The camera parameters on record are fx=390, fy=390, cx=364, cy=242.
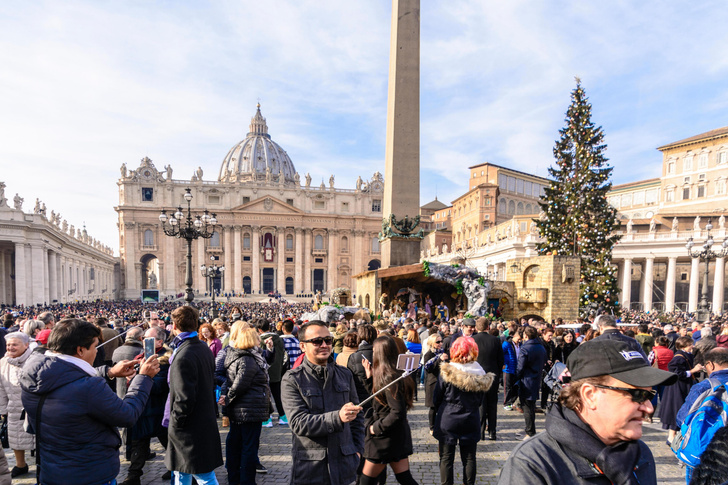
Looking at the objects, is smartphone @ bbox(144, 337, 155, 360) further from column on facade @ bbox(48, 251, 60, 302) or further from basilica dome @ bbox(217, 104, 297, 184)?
basilica dome @ bbox(217, 104, 297, 184)

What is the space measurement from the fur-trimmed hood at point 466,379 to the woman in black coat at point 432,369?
0.53 m

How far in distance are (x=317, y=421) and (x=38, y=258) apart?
123 ft

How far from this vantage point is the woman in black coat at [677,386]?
5176mm

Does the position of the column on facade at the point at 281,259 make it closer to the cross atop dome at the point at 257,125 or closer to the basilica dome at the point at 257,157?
the basilica dome at the point at 257,157

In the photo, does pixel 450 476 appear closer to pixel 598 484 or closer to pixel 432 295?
pixel 598 484

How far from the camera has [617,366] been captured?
140cm

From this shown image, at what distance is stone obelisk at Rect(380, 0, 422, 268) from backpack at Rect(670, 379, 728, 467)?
34.8 ft

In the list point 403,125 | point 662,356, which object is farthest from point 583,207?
point 662,356

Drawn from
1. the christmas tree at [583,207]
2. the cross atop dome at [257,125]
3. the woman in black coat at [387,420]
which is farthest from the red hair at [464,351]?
the cross atop dome at [257,125]

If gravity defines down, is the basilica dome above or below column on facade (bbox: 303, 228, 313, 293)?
above

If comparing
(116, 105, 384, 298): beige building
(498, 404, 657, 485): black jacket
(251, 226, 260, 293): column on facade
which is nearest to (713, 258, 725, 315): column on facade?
(498, 404, 657, 485): black jacket

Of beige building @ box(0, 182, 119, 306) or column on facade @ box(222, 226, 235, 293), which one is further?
column on facade @ box(222, 226, 235, 293)

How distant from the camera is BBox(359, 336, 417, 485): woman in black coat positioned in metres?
3.25

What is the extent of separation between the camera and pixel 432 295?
16.2 metres
